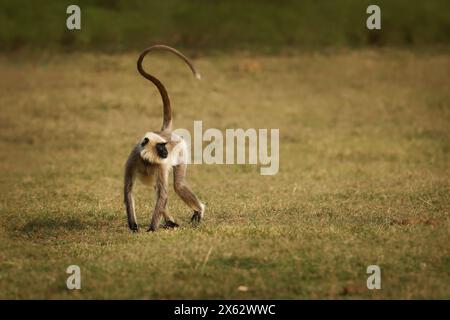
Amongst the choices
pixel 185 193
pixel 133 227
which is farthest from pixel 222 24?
pixel 133 227

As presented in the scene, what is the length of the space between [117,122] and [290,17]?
12.4m

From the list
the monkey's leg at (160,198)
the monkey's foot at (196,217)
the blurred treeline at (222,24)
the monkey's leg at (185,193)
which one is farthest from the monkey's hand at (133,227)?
the blurred treeline at (222,24)

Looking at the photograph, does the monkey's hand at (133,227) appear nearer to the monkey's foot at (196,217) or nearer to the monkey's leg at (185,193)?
the monkey's leg at (185,193)

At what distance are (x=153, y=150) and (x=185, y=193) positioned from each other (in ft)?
2.44

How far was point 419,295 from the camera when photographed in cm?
773

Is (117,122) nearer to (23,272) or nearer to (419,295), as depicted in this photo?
(23,272)

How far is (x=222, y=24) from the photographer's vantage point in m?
31.2

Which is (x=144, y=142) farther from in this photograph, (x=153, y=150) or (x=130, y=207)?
(x=130, y=207)

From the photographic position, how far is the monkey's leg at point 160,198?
10.3 metres

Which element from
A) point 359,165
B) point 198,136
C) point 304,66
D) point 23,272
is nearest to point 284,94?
point 304,66

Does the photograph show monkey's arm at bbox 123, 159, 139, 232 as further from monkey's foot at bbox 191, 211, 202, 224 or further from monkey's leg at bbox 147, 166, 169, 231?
monkey's foot at bbox 191, 211, 202, 224

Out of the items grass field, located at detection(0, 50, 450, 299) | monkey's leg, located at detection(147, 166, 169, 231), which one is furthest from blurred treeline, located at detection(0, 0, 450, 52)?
monkey's leg, located at detection(147, 166, 169, 231)

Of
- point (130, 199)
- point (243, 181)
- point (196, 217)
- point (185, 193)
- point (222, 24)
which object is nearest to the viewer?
point (130, 199)

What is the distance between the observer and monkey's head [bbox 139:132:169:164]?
1040 centimetres
